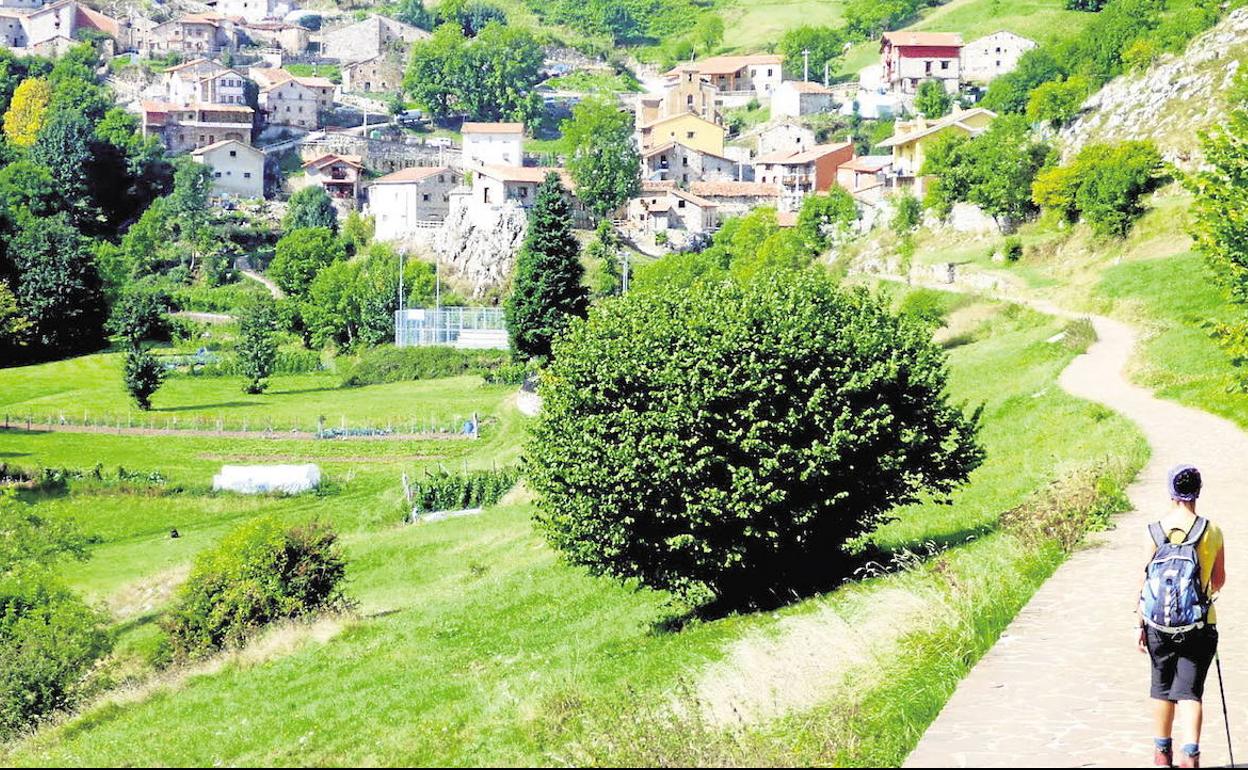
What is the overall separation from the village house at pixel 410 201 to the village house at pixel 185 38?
51077 millimetres

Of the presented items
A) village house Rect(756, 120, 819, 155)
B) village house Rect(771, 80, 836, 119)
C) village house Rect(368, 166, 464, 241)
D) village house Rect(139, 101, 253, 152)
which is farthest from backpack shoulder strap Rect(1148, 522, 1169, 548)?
village house Rect(139, 101, 253, 152)

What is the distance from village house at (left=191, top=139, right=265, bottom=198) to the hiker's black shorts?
119875 millimetres

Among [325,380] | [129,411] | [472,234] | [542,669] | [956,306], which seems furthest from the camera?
[472,234]

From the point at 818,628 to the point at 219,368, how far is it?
66929mm

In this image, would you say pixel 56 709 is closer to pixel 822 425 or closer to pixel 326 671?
pixel 326 671

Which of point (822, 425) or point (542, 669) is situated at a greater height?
point (822, 425)

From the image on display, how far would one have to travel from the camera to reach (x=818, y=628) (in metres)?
16.4

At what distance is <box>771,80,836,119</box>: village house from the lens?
128 meters

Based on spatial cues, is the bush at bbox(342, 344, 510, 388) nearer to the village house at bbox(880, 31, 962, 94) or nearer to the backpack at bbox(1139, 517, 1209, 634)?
the village house at bbox(880, 31, 962, 94)

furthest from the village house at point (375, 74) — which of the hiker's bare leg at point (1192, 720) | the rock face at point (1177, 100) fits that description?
the hiker's bare leg at point (1192, 720)

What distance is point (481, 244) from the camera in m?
101

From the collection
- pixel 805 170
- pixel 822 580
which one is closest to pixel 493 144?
pixel 805 170

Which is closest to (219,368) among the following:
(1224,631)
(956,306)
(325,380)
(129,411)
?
(325,380)

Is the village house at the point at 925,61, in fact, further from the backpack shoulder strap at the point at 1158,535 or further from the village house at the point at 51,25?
Result: the backpack shoulder strap at the point at 1158,535
